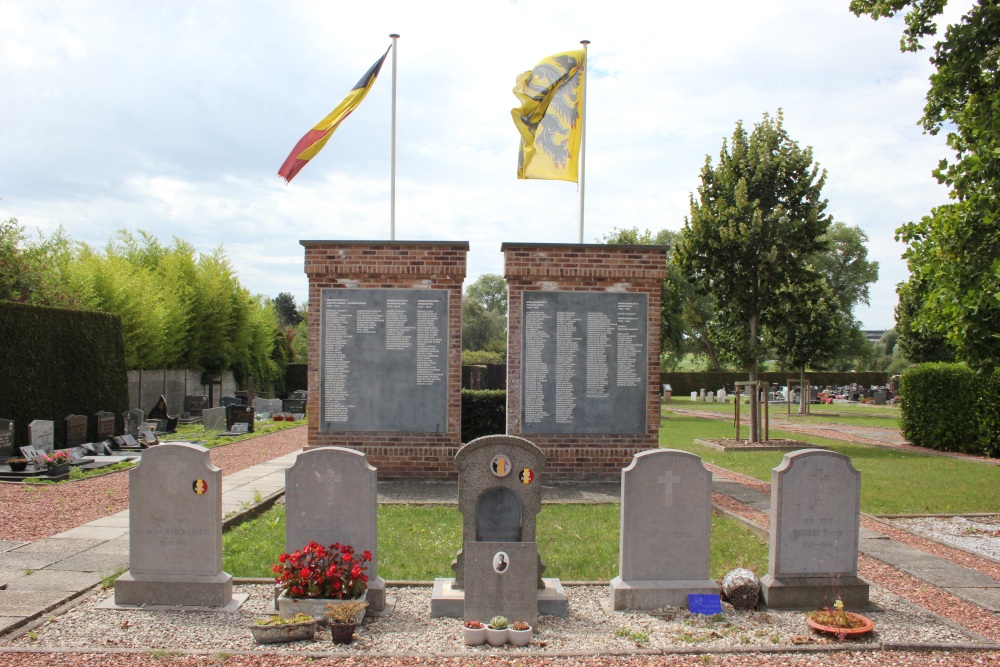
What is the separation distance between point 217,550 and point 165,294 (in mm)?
22209

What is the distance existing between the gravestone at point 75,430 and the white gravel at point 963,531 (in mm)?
15195

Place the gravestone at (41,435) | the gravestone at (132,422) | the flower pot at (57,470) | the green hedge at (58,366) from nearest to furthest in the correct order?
the flower pot at (57,470)
the gravestone at (41,435)
the green hedge at (58,366)
the gravestone at (132,422)

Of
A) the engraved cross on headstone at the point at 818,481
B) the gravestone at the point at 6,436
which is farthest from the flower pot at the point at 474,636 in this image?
the gravestone at the point at 6,436

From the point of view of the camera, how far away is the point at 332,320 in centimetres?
1227

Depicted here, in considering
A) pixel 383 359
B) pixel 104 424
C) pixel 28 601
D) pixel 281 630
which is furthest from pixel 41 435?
pixel 281 630

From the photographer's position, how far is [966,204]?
9.91 metres

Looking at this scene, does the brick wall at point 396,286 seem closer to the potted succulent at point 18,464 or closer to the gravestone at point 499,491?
the potted succulent at point 18,464

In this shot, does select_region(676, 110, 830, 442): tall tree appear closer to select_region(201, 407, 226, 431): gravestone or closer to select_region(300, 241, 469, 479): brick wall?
select_region(300, 241, 469, 479): brick wall

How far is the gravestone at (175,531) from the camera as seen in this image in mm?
6273

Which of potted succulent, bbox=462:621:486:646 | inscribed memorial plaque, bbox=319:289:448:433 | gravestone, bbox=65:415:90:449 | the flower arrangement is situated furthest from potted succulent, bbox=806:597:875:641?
gravestone, bbox=65:415:90:449

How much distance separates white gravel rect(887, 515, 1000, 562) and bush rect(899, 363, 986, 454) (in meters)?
9.87

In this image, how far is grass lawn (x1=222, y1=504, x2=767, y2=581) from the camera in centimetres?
735

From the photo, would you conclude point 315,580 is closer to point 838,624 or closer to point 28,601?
point 28,601

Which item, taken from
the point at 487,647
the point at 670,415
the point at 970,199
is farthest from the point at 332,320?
the point at 670,415
